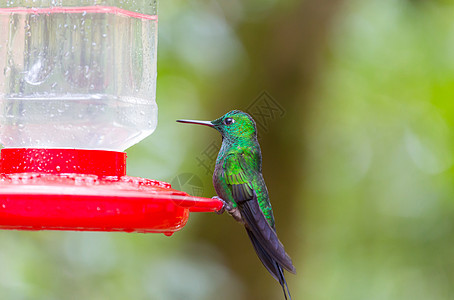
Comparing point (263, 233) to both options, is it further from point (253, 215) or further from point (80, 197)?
point (80, 197)

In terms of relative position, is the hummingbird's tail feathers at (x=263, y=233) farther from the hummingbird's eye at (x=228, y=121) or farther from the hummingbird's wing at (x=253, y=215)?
the hummingbird's eye at (x=228, y=121)

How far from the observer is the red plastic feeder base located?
87.0 inches

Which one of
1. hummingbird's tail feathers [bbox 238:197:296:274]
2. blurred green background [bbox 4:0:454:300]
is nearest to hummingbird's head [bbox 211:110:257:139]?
hummingbird's tail feathers [bbox 238:197:296:274]

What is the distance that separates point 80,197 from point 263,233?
1183mm

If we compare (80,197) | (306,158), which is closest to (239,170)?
(80,197)

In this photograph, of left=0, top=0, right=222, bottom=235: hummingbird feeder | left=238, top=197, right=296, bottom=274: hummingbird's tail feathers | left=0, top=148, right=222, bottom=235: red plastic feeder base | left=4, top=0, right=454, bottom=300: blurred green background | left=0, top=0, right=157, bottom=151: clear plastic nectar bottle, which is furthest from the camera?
left=4, top=0, right=454, bottom=300: blurred green background

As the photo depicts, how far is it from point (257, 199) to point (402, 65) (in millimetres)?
3705

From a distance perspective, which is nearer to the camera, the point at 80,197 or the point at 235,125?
the point at 80,197

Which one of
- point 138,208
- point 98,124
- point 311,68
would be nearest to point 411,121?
point 311,68

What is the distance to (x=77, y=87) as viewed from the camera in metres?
3.59

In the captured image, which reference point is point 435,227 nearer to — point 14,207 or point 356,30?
point 356,30

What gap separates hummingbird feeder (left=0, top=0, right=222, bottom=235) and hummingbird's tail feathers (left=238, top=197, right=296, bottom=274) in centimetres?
46

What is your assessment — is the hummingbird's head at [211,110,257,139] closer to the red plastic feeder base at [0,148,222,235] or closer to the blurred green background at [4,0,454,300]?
the red plastic feeder base at [0,148,222,235]

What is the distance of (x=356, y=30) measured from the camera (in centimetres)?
671
